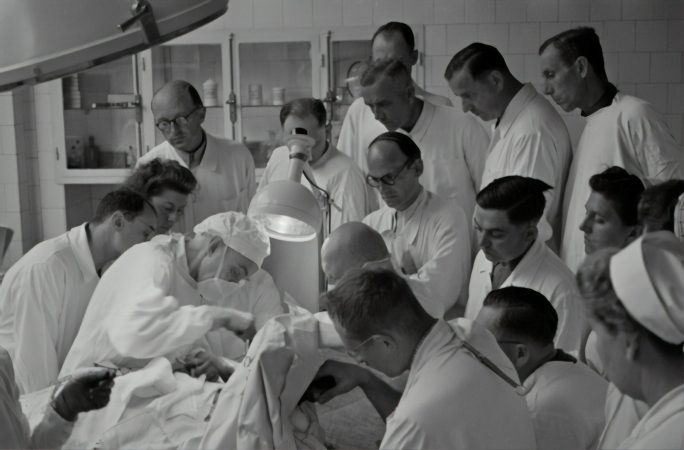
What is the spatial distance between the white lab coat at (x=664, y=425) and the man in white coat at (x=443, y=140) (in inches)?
109

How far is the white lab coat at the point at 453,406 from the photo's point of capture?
6.73ft

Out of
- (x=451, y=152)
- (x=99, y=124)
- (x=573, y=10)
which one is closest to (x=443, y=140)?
(x=451, y=152)

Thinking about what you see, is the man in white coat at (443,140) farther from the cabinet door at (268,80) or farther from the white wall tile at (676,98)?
the white wall tile at (676,98)

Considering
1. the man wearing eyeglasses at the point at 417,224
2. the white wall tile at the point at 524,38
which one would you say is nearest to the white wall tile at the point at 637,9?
the white wall tile at the point at 524,38

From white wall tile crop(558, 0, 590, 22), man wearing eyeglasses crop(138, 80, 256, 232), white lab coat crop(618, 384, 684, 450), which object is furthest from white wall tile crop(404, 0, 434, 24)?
white lab coat crop(618, 384, 684, 450)

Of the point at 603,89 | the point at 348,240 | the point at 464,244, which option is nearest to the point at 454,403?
the point at 348,240

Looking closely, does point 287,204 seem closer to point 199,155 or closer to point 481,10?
point 199,155

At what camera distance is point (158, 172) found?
4.22 m

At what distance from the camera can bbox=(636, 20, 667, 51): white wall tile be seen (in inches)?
252

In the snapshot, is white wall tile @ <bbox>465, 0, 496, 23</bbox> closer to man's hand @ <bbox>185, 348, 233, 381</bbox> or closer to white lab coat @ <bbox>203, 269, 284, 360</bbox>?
white lab coat @ <bbox>203, 269, 284, 360</bbox>

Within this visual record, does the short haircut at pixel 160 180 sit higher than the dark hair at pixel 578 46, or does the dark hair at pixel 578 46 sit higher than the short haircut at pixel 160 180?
the dark hair at pixel 578 46

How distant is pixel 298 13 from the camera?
6711 millimetres

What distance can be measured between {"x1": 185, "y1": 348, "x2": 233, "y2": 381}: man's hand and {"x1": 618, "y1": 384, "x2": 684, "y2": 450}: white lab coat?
195 centimetres

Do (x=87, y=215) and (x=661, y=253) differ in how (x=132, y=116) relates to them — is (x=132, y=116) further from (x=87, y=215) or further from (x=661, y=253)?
(x=661, y=253)
